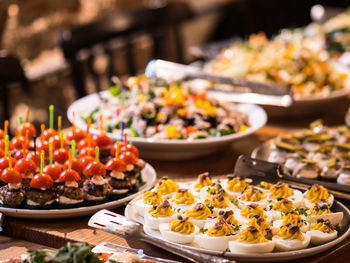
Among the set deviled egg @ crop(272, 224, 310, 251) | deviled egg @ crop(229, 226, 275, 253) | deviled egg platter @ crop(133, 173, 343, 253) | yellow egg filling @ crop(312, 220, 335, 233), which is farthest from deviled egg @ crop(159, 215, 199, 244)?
yellow egg filling @ crop(312, 220, 335, 233)

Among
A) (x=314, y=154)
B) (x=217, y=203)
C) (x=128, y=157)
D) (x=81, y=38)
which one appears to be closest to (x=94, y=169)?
(x=128, y=157)

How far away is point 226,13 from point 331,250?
5.38m

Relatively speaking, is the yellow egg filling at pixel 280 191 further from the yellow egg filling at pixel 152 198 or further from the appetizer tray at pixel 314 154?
the yellow egg filling at pixel 152 198

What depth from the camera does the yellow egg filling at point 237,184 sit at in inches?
73.8

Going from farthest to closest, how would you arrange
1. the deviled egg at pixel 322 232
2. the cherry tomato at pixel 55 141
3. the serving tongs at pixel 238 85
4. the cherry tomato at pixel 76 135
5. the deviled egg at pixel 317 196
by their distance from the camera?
the serving tongs at pixel 238 85, the cherry tomato at pixel 76 135, the cherry tomato at pixel 55 141, the deviled egg at pixel 317 196, the deviled egg at pixel 322 232

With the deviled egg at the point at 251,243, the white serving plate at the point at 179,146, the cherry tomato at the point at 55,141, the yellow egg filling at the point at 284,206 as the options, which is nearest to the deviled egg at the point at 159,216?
the deviled egg at the point at 251,243

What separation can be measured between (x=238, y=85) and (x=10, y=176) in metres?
1.46

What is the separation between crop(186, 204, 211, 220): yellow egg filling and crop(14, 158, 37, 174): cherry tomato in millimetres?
496

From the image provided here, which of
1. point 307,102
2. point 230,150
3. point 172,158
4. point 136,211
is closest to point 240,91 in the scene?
point 307,102

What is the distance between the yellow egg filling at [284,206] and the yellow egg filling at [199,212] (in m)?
0.21

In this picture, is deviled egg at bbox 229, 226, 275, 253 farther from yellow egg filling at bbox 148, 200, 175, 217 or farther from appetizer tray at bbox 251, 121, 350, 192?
appetizer tray at bbox 251, 121, 350, 192

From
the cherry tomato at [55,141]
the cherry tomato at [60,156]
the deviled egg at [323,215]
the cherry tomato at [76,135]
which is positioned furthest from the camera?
the cherry tomato at [76,135]

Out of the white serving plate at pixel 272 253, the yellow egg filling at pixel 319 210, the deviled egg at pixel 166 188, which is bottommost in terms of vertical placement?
the white serving plate at pixel 272 253

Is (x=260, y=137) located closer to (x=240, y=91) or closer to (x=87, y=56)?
(x=240, y=91)
